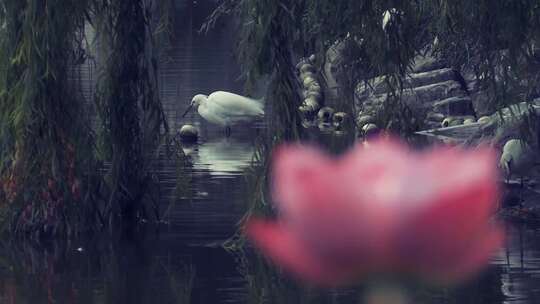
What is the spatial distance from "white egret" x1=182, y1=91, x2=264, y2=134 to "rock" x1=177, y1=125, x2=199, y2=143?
337 mm

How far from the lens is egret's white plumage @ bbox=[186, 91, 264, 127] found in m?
20.3

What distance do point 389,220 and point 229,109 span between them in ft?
64.4

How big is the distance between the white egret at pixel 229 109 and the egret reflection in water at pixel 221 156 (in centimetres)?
38

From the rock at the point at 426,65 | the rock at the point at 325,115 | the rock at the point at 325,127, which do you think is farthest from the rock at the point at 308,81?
the rock at the point at 325,127

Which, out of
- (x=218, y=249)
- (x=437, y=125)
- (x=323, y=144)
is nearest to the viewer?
(x=218, y=249)

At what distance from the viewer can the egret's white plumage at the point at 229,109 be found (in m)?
20.3

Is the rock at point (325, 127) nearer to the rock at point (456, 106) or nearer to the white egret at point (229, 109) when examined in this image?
the rock at point (456, 106)

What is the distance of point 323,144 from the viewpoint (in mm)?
20594

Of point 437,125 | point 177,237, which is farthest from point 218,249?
point 437,125

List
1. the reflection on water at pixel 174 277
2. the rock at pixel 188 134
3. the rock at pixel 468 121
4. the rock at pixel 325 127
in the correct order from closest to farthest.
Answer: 1. the reflection on water at pixel 174 277
2. the rock at pixel 188 134
3. the rock at pixel 468 121
4. the rock at pixel 325 127

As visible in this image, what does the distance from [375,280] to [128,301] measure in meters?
7.29

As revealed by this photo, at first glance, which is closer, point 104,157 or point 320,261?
point 320,261

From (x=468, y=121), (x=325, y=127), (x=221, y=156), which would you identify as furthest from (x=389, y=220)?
(x=325, y=127)

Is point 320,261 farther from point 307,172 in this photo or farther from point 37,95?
point 37,95
